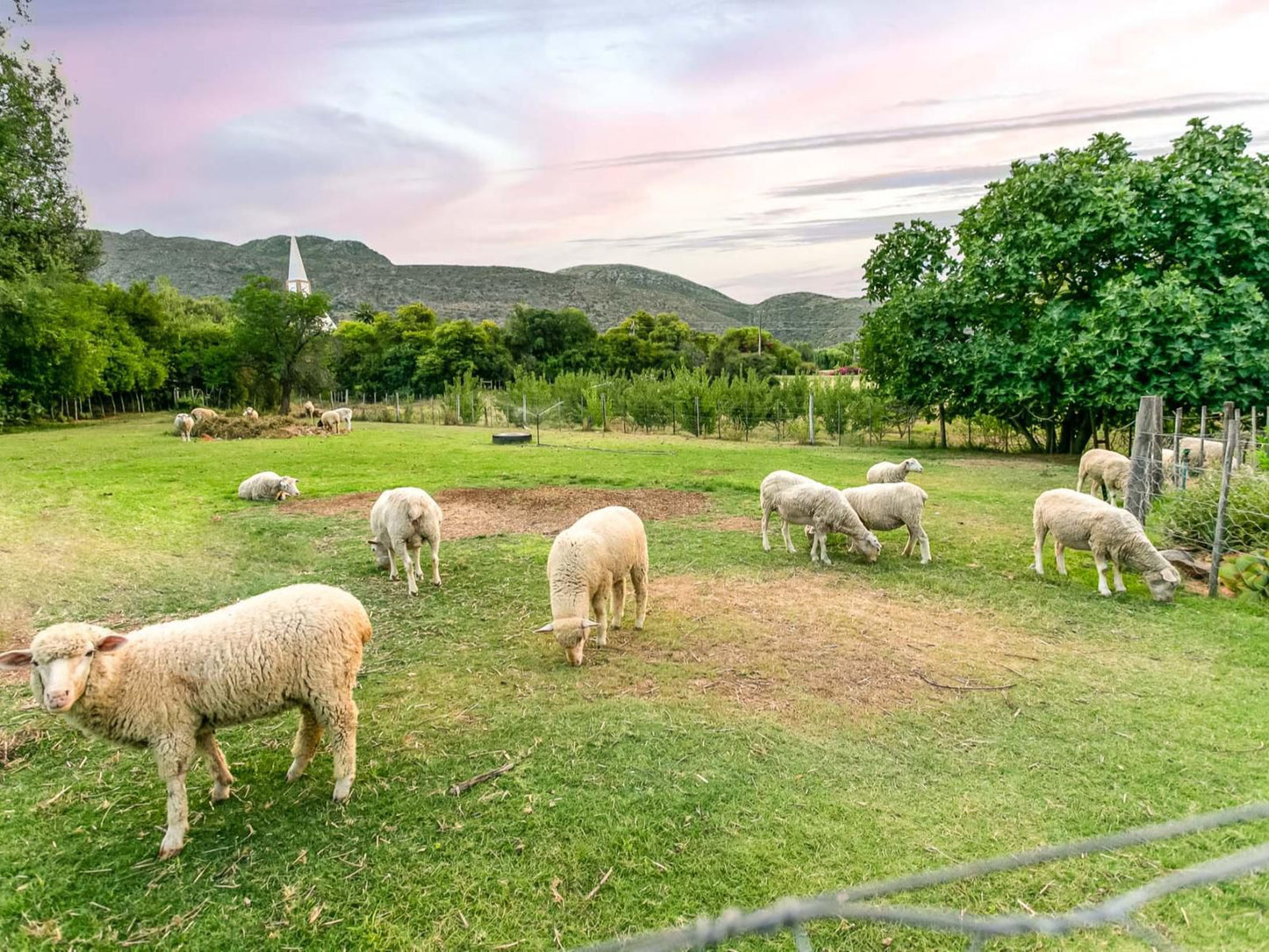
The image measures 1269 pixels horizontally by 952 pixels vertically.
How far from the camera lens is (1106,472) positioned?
12.1 metres

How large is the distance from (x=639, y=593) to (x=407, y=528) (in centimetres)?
303

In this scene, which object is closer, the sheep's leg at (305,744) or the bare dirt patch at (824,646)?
the sheep's leg at (305,744)

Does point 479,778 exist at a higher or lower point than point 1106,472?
lower

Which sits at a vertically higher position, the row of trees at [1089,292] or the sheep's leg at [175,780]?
the row of trees at [1089,292]

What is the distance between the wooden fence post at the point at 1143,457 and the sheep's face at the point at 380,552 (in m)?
10.4

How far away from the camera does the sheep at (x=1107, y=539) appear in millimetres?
7367

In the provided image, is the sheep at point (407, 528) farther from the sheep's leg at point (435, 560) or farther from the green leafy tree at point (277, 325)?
the green leafy tree at point (277, 325)

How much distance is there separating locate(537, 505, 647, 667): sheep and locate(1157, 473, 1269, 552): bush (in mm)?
6860

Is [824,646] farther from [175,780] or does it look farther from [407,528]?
[175,780]

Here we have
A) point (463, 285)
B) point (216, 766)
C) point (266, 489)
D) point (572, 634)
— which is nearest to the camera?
point (216, 766)

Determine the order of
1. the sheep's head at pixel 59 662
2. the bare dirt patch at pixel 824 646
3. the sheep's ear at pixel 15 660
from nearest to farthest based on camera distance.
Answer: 1. the sheep's head at pixel 59 662
2. the sheep's ear at pixel 15 660
3. the bare dirt patch at pixel 824 646

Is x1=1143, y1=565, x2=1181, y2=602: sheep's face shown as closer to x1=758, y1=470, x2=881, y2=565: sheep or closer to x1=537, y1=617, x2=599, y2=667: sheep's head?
x1=758, y1=470, x2=881, y2=565: sheep

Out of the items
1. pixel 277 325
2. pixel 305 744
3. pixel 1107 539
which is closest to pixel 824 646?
pixel 1107 539

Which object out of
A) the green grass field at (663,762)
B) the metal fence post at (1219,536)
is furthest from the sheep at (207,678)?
the metal fence post at (1219,536)
